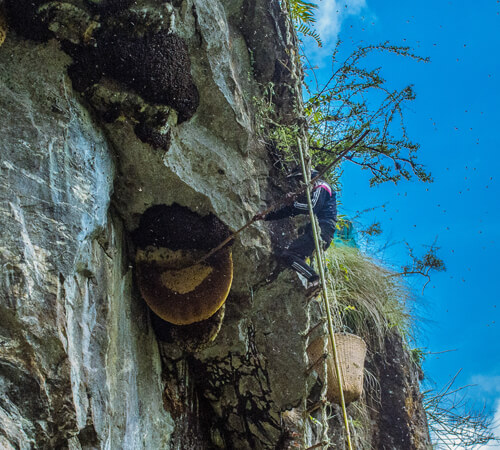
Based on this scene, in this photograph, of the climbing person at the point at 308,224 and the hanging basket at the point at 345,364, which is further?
the climbing person at the point at 308,224

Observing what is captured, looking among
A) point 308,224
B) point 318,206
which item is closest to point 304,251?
point 308,224

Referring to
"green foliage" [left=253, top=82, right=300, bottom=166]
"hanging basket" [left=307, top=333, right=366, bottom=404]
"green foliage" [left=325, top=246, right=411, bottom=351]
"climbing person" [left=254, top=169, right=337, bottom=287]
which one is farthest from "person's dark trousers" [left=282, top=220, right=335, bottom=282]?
"green foliage" [left=325, top=246, right=411, bottom=351]

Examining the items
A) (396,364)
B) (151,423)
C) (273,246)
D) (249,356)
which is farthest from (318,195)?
(396,364)

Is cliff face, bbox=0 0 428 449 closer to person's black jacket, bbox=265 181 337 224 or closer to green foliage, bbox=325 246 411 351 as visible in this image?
person's black jacket, bbox=265 181 337 224

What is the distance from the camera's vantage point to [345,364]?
11.5ft

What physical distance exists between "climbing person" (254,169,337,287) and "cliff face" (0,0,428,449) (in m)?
0.16

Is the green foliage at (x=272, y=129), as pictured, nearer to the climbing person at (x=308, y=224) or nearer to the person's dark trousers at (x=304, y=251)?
the climbing person at (x=308, y=224)

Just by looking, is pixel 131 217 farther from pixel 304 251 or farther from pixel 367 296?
pixel 367 296

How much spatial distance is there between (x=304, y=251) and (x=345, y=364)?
Answer: 90cm

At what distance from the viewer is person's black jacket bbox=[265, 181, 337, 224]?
3.74 m

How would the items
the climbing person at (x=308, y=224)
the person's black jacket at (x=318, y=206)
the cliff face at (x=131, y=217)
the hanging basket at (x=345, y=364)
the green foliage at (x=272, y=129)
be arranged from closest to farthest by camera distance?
1. the cliff face at (x=131, y=217)
2. the hanging basket at (x=345, y=364)
3. the climbing person at (x=308, y=224)
4. the person's black jacket at (x=318, y=206)
5. the green foliage at (x=272, y=129)

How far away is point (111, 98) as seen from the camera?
9.42 ft

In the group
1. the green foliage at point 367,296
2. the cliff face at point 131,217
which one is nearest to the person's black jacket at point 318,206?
the cliff face at point 131,217

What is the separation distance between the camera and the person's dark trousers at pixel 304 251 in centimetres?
356
